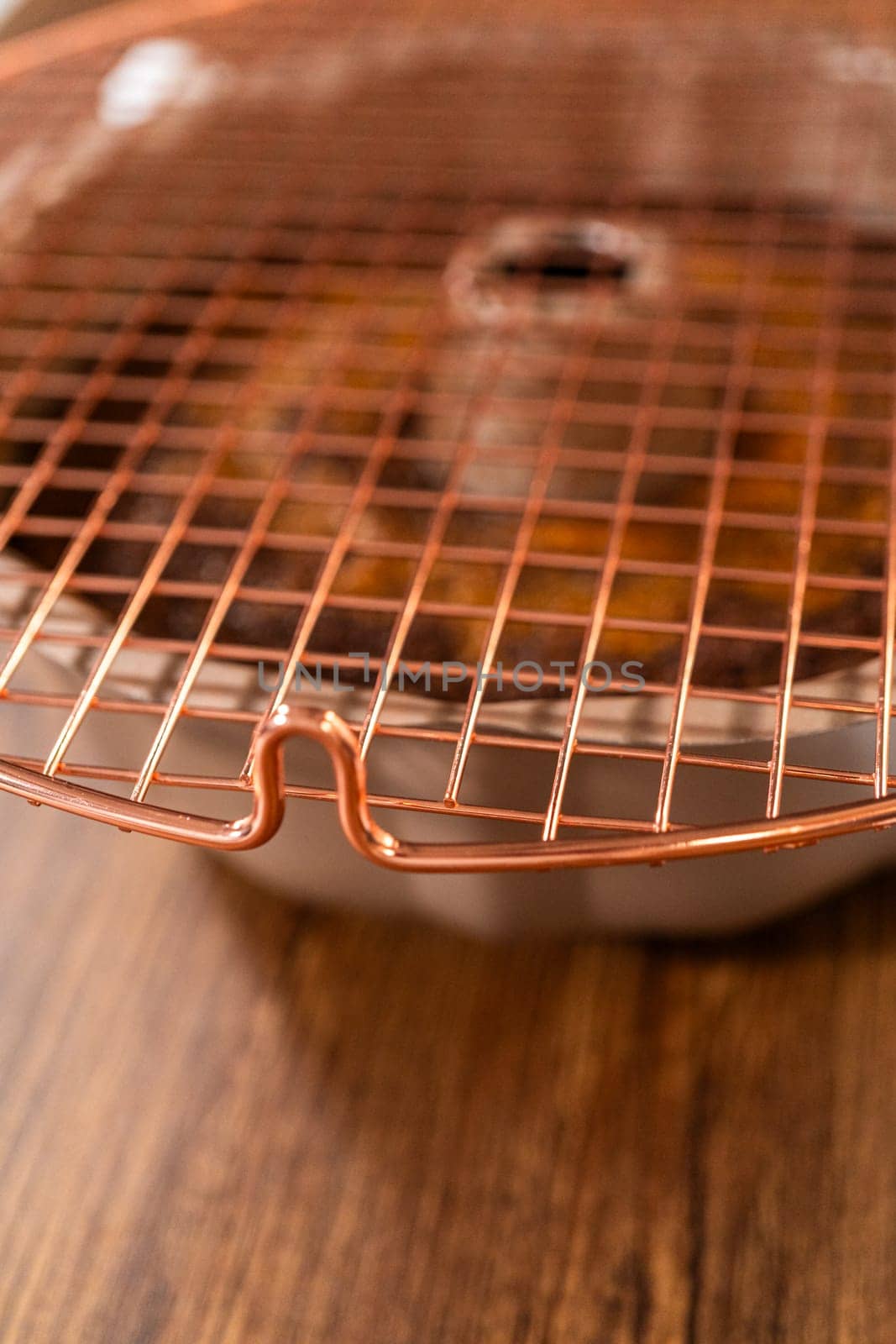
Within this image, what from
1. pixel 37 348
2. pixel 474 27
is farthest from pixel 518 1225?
pixel 474 27

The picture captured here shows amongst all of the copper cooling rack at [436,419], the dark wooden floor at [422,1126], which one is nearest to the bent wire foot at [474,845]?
the copper cooling rack at [436,419]

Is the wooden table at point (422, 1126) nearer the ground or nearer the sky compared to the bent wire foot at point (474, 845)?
nearer the ground

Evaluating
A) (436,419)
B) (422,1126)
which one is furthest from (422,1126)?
(436,419)

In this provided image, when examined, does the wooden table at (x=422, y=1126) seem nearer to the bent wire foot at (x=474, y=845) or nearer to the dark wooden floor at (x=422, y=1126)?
the dark wooden floor at (x=422, y=1126)

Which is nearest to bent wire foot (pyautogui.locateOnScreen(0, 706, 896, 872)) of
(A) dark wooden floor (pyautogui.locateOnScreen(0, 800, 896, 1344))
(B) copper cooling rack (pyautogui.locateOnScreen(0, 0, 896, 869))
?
(B) copper cooling rack (pyautogui.locateOnScreen(0, 0, 896, 869))

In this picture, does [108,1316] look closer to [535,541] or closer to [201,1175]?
[201,1175]
